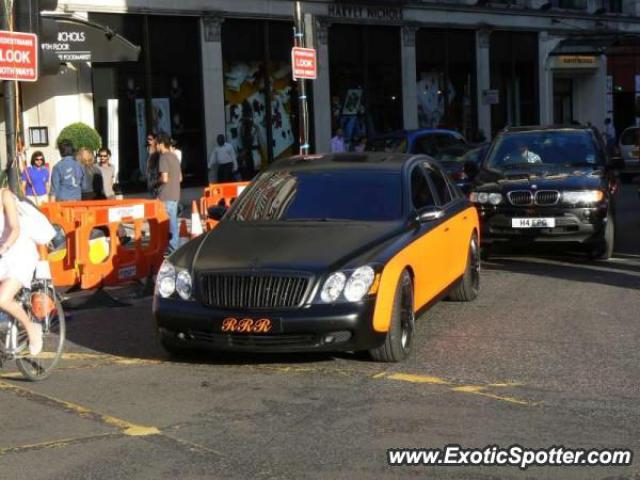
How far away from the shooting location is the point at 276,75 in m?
28.6

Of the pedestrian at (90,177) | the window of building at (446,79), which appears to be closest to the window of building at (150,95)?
the pedestrian at (90,177)

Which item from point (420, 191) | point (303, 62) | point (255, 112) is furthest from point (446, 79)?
point (420, 191)

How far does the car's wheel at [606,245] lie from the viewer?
1348 centimetres

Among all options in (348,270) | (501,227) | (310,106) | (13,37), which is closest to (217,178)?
(310,106)

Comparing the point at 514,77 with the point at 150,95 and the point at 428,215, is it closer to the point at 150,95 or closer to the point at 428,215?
the point at 150,95

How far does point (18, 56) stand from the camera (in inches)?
390

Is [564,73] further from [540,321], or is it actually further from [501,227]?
[540,321]

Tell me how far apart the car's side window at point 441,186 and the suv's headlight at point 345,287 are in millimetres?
2508

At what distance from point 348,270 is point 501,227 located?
20.7 feet

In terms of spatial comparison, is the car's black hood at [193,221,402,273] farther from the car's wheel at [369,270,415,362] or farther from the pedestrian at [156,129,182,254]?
the pedestrian at [156,129,182,254]

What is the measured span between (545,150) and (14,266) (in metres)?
8.80

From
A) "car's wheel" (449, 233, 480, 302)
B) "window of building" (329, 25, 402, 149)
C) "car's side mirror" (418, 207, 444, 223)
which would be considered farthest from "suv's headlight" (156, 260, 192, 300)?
"window of building" (329, 25, 402, 149)

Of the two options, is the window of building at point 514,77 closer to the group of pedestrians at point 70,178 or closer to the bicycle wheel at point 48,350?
the group of pedestrians at point 70,178

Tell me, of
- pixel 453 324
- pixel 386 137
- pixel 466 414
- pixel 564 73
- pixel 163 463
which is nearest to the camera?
pixel 163 463
